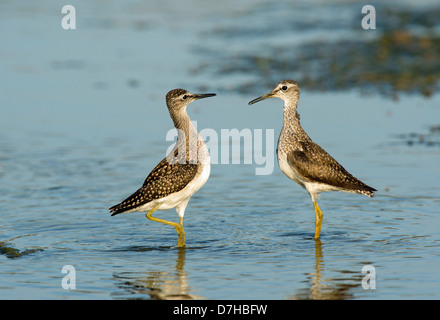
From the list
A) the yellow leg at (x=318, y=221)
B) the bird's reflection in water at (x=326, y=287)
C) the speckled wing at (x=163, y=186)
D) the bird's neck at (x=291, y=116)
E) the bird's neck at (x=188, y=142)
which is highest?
the bird's neck at (x=291, y=116)

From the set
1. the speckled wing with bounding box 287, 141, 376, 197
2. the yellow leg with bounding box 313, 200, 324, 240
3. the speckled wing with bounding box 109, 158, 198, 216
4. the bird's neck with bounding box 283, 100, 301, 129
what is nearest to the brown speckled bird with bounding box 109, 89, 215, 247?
the speckled wing with bounding box 109, 158, 198, 216

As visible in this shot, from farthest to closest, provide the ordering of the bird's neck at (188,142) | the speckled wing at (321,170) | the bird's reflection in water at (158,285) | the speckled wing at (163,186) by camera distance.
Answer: the speckled wing at (321,170)
the bird's neck at (188,142)
the speckled wing at (163,186)
the bird's reflection in water at (158,285)

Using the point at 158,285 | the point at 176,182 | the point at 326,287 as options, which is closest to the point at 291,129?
the point at 176,182

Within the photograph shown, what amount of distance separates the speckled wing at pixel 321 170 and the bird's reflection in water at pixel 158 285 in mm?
2219

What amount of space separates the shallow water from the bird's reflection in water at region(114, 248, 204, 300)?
22 mm

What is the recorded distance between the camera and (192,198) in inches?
468

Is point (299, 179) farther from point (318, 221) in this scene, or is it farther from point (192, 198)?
point (192, 198)

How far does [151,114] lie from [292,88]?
20.3 feet

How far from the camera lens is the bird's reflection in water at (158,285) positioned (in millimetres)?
8031

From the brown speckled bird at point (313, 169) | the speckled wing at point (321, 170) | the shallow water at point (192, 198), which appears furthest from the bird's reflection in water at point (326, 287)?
the speckled wing at point (321, 170)

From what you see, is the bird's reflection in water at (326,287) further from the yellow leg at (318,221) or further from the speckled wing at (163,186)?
the speckled wing at (163,186)

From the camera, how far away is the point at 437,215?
10.6 meters

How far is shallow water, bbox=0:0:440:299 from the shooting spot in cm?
841

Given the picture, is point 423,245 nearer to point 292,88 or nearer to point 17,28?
point 292,88
